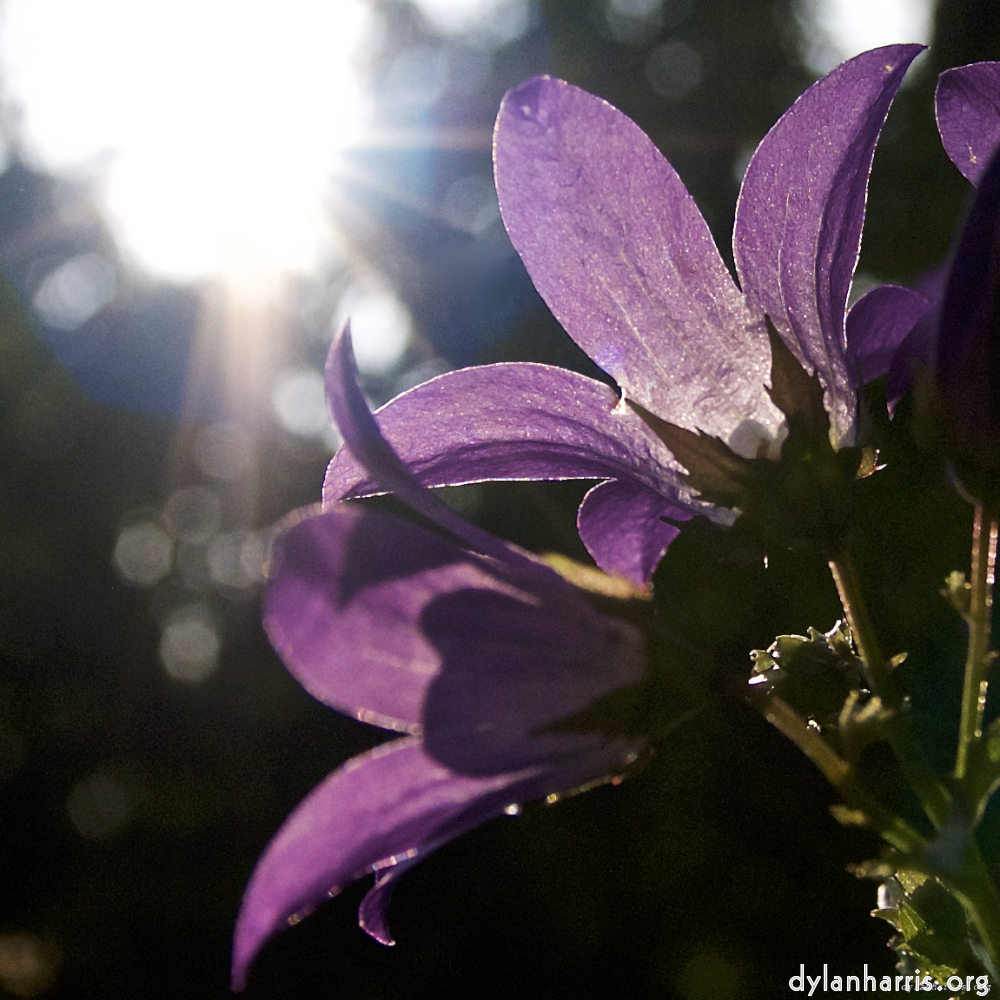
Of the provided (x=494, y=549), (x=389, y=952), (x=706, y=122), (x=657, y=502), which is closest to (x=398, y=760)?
(x=494, y=549)

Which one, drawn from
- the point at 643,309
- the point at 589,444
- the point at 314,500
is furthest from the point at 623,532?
the point at 314,500

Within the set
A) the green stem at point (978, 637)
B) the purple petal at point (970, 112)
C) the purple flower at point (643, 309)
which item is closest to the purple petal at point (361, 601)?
the purple flower at point (643, 309)

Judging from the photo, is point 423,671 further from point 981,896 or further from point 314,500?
point 314,500

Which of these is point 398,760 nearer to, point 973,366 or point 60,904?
point 973,366

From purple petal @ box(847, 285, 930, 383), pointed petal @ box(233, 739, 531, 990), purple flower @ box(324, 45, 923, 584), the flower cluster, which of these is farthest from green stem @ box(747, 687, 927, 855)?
purple petal @ box(847, 285, 930, 383)

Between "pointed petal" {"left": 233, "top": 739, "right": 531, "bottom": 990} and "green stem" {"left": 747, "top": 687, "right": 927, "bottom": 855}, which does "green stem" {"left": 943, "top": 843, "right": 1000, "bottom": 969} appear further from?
"pointed petal" {"left": 233, "top": 739, "right": 531, "bottom": 990}

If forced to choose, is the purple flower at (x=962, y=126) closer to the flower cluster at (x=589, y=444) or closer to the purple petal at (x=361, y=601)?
the flower cluster at (x=589, y=444)
